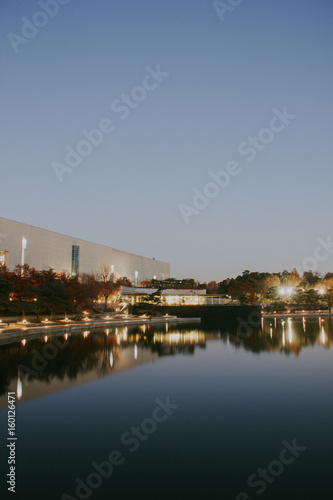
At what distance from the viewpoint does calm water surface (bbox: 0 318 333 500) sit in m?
4.75

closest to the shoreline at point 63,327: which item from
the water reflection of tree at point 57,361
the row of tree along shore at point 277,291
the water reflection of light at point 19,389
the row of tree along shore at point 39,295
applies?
the water reflection of tree at point 57,361

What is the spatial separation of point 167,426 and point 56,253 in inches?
1641

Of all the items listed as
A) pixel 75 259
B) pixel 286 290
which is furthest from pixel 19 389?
pixel 286 290

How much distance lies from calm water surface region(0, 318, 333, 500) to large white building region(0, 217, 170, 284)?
2651 cm

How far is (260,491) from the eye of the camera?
182 inches

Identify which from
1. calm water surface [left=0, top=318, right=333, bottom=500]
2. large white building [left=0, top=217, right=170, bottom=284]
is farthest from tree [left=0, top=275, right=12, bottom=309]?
large white building [left=0, top=217, right=170, bottom=284]

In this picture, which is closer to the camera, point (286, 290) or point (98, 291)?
point (98, 291)

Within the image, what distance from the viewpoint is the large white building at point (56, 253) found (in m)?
38.2

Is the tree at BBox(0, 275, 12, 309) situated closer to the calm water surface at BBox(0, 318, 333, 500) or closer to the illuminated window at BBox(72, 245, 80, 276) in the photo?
the calm water surface at BBox(0, 318, 333, 500)

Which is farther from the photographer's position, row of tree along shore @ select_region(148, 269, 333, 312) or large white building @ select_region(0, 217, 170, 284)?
row of tree along shore @ select_region(148, 269, 333, 312)

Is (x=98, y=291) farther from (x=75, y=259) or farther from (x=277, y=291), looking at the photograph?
(x=277, y=291)

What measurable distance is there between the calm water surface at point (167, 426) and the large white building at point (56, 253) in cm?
2651

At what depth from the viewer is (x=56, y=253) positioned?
46250 millimetres

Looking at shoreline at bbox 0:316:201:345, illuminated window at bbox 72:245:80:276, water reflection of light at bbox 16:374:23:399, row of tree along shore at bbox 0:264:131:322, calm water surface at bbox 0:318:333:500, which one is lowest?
calm water surface at bbox 0:318:333:500
